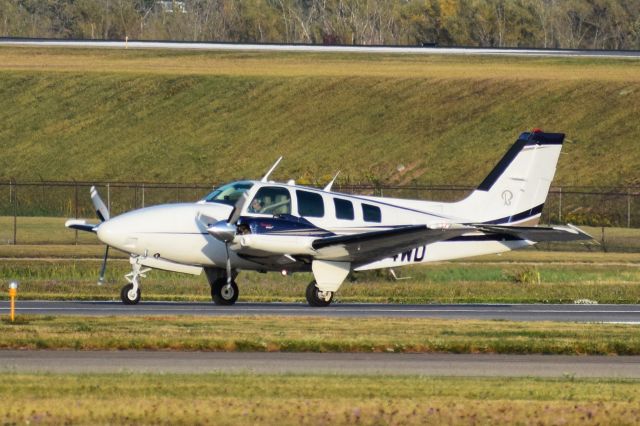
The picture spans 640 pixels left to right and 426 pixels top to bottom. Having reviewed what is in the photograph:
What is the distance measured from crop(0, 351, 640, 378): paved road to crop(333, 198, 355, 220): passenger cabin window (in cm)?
994

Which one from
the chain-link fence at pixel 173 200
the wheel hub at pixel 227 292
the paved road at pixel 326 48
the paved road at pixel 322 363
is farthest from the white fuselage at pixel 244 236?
the paved road at pixel 326 48

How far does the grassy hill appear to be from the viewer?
6266cm

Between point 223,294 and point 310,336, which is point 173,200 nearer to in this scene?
point 223,294

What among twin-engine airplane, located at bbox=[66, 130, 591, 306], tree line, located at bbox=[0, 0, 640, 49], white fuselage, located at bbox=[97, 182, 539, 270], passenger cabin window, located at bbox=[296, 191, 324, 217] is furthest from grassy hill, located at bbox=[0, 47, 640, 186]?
passenger cabin window, located at bbox=[296, 191, 324, 217]

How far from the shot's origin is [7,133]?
71.8 meters

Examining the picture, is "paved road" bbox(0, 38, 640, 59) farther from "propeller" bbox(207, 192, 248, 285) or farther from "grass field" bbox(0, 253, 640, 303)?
"propeller" bbox(207, 192, 248, 285)

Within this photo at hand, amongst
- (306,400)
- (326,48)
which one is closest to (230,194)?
(306,400)

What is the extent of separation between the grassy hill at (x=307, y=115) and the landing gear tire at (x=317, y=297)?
103ft

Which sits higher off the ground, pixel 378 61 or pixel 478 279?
pixel 378 61

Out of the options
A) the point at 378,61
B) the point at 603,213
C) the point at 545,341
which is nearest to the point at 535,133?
the point at 545,341

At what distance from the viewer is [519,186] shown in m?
30.4

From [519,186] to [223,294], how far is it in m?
7.47

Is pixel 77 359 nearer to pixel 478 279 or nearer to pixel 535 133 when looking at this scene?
pixel 535 133

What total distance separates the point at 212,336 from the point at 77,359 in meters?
2.86
